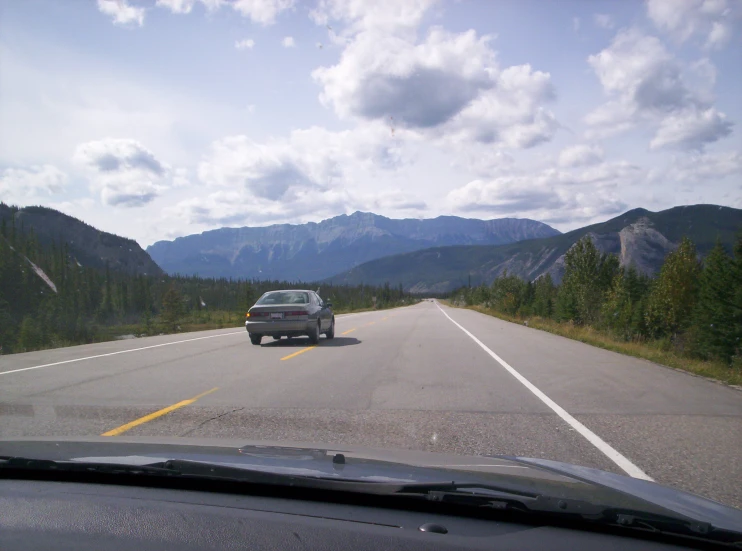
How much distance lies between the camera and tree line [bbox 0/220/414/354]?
53.9 metres

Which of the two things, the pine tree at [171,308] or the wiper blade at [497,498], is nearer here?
the wiper blade at [497,498]

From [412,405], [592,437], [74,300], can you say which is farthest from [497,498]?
[74,300]

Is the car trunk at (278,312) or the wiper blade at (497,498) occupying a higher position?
the car trunk at (278,312)

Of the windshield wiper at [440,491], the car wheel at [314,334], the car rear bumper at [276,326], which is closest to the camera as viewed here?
the windshield wiper at [440,491]

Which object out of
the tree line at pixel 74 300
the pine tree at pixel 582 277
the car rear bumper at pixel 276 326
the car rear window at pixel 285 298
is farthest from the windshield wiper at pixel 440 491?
the pine tree at pixel 582 277

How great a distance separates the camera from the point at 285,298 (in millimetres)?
17312

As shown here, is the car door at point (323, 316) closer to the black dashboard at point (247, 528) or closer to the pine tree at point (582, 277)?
the black dashboard at point (247, 528)

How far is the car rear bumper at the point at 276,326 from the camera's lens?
16188 mm

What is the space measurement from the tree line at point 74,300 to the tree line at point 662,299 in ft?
102

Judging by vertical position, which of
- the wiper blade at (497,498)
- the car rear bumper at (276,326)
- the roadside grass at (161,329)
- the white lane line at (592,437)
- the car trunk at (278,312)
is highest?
the car trunk at (278,312)

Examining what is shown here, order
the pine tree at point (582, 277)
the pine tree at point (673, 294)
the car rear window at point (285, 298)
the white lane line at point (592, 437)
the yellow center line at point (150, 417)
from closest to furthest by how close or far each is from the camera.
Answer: the white lane line at point (592, 437), the yellow center line at point (150, 417), the car rear window at point (285, 298), the pine tree at point (673, 294), the pine tree at point (582, 277)

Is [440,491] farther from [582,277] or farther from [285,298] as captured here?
[582,277]

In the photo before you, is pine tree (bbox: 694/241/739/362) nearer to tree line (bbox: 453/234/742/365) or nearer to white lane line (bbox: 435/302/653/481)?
tree line (bbox: 453/234/742/365)

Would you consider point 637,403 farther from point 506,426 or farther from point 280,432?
point 280,432
